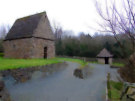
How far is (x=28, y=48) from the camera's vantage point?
17.0 m

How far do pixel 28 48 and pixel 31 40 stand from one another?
119cm

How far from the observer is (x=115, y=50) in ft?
127

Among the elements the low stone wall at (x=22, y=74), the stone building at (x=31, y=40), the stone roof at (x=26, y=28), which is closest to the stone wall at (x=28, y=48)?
the stone building at (x=31, y=40)

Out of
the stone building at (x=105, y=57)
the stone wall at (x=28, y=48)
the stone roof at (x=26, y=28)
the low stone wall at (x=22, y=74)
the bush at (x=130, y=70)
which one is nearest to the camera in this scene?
the low stone wall at (x=22, y=74)

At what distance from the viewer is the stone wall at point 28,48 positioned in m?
17.0

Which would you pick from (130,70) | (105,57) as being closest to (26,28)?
(130,70)

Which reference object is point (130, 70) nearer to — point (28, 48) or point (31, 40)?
point (31, 40)

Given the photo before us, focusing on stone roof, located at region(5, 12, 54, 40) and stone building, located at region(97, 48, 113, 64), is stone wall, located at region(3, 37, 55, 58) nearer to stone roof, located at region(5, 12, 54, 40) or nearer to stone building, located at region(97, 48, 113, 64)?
stone roof, located at region(5, 12, 54, 40)

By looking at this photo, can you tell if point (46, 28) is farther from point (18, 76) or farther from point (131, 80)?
point (131, 80)

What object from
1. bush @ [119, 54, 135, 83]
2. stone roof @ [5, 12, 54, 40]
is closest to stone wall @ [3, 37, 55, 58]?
stone roof @ [5, 12, 54, 40]

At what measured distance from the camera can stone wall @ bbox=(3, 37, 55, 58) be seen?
1695 centimetres

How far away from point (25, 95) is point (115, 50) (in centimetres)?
3584

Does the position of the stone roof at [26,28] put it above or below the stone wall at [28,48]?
above

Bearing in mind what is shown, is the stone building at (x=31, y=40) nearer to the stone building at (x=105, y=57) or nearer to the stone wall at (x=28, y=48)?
the stone wall at (x=28, y=48)
